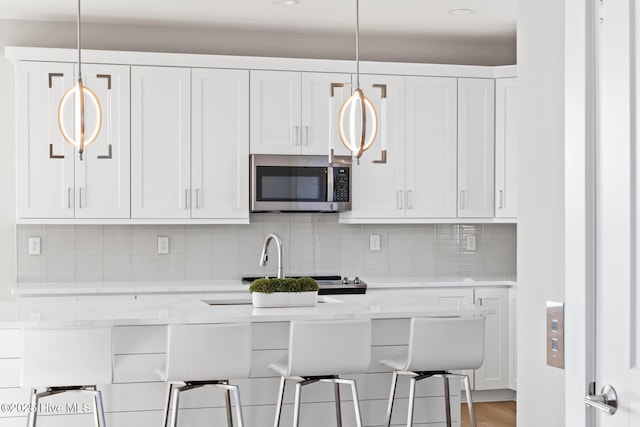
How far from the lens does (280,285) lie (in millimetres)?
4023

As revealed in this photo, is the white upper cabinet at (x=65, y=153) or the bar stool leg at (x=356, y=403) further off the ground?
the white upper cabinet at (x=65, y=153)

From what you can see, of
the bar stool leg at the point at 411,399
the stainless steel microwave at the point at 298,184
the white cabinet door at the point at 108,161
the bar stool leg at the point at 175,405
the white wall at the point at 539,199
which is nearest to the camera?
the white wall at the point at 539,199

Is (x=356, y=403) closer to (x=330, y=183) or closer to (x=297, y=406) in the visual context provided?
(x=297, y=406)

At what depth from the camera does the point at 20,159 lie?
541 cm

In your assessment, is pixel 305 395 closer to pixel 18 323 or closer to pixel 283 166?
pixel 18 323

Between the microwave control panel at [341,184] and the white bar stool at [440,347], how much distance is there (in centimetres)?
217

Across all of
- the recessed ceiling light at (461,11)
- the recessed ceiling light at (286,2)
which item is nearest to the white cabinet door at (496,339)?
the recessed ceiling light at (461,11)

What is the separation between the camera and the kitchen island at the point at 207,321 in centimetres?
364

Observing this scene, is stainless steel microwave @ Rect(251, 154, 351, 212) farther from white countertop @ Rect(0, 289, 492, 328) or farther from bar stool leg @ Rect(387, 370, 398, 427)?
bar stool leg @ Rect(387, 370, 398, 427)

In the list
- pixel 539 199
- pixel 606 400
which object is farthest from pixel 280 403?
pixel 606 400

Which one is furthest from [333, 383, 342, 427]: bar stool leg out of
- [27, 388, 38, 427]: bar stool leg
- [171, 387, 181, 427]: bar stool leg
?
[27, 388, 38, 427]: bar stool leg

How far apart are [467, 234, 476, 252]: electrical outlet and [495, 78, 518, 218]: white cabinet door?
Answer: 42 cm

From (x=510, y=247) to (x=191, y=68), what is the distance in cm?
283

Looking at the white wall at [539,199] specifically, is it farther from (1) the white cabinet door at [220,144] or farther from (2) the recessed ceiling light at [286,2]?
(1) the white cabinet door at [220,144]
